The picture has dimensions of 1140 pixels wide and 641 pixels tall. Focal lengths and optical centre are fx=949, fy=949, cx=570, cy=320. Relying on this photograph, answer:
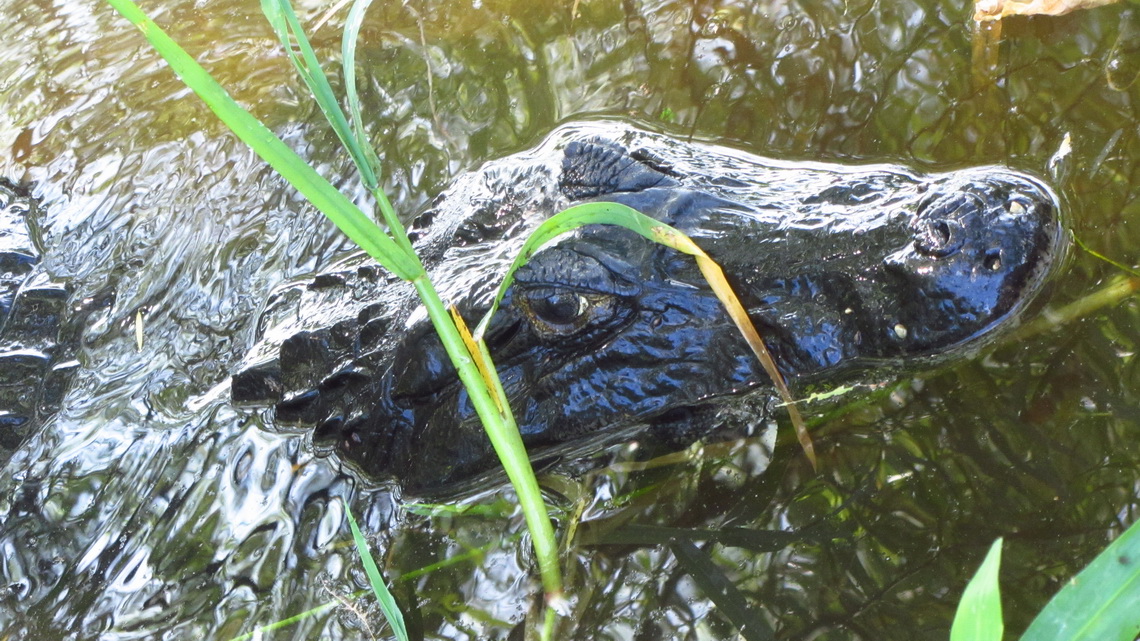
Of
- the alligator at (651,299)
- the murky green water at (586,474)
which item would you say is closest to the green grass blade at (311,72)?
the alligator at (651,299)

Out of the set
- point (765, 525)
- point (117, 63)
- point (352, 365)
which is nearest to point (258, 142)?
point (352, 365)

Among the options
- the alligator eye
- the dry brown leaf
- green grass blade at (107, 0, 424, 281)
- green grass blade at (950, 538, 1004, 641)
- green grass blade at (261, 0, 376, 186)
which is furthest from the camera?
the dry brown leaf

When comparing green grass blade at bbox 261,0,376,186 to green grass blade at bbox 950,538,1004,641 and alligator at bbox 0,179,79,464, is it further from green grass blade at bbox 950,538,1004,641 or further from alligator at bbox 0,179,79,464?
alligator at bbox 0,179,79,464

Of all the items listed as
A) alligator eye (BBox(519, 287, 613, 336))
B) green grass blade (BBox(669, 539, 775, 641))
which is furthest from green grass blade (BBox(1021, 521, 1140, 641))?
alligator eye (BBox(519, 287, 613, 336))

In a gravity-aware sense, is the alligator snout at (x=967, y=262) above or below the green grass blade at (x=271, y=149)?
below

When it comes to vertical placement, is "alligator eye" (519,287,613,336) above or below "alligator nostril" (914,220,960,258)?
below

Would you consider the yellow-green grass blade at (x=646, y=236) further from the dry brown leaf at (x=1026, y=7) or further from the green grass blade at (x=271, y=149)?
the dry brown leaf at (x=1026, y=7)

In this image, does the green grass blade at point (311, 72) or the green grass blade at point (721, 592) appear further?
the green grass blade at point (721, 592)

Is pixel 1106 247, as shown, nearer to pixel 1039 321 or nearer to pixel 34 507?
pixel 1039 321
